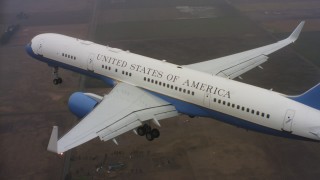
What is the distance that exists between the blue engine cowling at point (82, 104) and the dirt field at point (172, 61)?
579 centimetres

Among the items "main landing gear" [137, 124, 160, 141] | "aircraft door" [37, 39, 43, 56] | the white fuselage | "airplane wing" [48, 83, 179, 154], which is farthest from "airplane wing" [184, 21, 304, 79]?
"aircraft door" [37, 39, 43, 56]

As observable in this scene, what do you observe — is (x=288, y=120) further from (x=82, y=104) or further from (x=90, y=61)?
(x=90, y=61)

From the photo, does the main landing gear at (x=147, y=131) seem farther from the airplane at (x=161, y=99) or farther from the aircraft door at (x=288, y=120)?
the aircraft door at (x=288, y=120)

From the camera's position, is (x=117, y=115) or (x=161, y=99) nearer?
(x=117, y=115)

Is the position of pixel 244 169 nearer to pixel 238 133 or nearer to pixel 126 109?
pixel 238 133

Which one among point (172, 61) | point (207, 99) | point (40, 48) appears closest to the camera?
point (207, 99)

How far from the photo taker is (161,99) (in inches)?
1446

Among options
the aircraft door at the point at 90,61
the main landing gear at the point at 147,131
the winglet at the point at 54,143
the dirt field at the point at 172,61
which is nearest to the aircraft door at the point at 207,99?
the main landing gear at the point at 147,131

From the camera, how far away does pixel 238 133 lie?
137 ft

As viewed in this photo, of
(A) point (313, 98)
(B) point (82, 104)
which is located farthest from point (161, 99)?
(A) point (313, 98)

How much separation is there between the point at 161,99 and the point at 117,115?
231 inches

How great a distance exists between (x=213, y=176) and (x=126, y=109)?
11016mm

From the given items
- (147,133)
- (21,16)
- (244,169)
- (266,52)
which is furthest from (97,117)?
(21,16)

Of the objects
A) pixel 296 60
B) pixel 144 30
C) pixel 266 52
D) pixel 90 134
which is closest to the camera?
pixel 90 134
